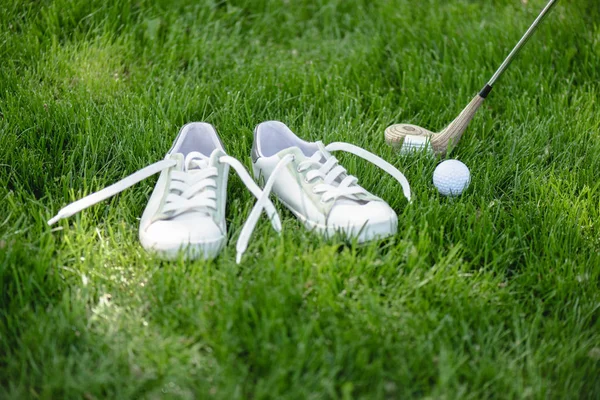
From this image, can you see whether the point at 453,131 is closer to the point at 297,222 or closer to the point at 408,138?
the point at 408,138

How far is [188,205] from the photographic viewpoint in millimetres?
2182

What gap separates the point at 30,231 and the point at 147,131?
767 mm

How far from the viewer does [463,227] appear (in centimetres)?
233

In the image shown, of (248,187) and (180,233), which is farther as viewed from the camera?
(248,187)

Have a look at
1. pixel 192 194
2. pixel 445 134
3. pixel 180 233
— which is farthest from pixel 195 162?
pixel 445 134

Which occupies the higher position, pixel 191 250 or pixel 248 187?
pixel 248 187

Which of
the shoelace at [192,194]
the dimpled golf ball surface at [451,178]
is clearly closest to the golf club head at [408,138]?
the dimpled golf ball surface at [451,178]

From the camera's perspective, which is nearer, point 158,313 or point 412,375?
point 412,375

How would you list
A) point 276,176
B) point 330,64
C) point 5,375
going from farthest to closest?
point 330,64, point 276,176, point 5,375

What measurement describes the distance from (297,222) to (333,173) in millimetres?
229

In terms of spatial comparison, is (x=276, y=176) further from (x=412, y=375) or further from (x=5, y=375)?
(x=5, y=375)

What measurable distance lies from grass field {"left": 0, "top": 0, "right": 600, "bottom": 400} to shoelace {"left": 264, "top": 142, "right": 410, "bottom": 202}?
11cm

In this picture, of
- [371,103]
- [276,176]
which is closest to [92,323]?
[276,176]

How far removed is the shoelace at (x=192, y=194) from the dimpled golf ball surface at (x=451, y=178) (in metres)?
0.73
